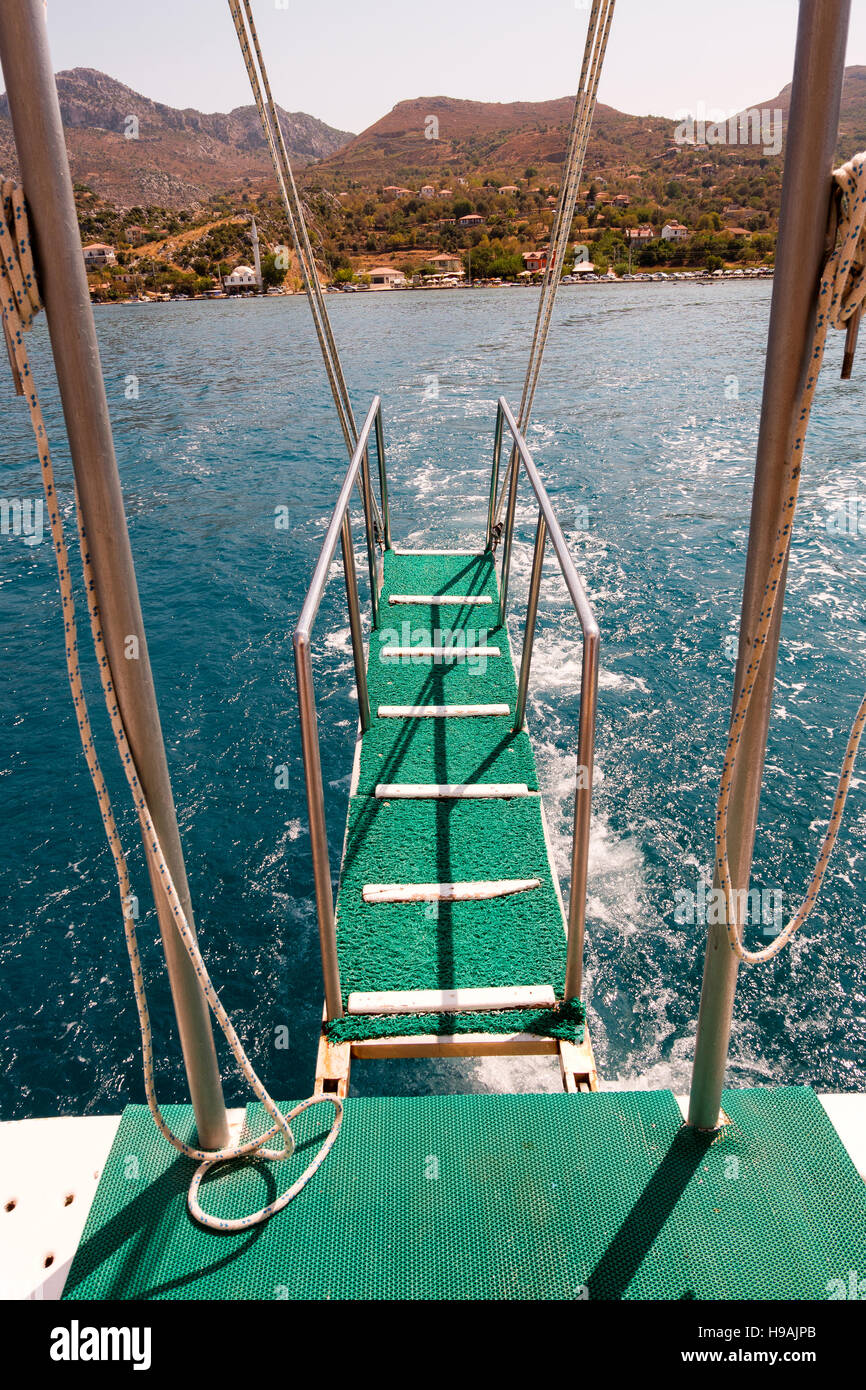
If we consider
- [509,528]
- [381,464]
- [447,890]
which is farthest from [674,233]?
[447,890]

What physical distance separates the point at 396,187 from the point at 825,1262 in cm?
12250

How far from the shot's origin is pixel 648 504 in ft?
35.9

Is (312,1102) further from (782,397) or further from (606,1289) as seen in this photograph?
(782,397)

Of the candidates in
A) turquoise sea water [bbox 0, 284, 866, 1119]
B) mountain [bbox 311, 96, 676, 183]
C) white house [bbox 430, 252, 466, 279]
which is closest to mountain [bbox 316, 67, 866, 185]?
mountain [bbox 311, 96, 676, 183]

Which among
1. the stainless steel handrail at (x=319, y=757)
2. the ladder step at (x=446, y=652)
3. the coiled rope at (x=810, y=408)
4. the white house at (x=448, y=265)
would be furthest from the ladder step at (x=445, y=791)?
the white house at (x=448, y=265)

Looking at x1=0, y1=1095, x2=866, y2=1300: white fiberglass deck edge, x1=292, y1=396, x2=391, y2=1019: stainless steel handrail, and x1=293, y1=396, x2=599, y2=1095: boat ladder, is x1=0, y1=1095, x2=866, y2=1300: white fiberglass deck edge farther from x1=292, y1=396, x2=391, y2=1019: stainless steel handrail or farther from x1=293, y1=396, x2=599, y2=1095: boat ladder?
x1=293, y1=396, x2=599, y2=1095: boat ladder

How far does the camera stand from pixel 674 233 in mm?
61562

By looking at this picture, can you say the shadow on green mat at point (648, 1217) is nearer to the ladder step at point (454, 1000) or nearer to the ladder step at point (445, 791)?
the ladder step at point (454, 1000)

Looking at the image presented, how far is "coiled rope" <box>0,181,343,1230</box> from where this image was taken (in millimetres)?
1220

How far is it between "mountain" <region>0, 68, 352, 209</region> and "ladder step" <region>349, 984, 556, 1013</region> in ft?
43.5

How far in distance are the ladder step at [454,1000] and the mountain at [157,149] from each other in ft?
43.5

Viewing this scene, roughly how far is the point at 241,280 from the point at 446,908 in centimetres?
6398

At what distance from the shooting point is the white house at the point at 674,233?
60281 mm

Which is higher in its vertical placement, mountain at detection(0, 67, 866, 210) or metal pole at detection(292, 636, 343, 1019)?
mountain at detection(0, 67, 866, 210)
